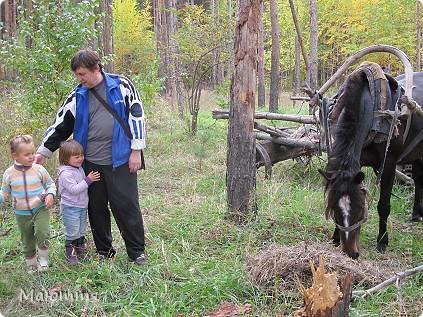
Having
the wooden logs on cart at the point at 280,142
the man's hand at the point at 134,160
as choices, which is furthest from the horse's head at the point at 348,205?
the wooden logs on cart at the point at 280,142

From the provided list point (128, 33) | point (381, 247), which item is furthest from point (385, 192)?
point (128, 33)

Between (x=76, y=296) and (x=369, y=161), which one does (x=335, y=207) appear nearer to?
(x=369, y=161)

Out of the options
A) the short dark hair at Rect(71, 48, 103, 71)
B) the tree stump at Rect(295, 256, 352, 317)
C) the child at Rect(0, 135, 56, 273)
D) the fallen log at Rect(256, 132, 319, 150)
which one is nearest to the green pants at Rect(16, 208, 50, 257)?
the child at Rect(0, 135, 56, 273)

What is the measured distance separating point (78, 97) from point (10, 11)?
54.8 feet

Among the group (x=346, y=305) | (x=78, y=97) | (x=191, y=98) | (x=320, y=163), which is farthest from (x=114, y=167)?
(x=191, y=98)

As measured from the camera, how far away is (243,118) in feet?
16.1

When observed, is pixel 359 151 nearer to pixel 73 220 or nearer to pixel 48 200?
pixel 73 220

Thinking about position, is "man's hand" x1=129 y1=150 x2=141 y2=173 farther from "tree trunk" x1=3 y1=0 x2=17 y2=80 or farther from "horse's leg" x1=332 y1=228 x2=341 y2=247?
"tree trunk" x1=3 y1=0 x2=17 y2=80

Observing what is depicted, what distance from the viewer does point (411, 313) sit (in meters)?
3.31

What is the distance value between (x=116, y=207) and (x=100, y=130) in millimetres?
664

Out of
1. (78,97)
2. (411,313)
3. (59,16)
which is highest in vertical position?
(59,16)

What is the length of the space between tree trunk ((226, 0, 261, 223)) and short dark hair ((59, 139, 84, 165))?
171cm

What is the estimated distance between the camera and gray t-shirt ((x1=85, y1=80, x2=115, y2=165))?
3.95 meters

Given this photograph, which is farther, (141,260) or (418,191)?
(418,191)
